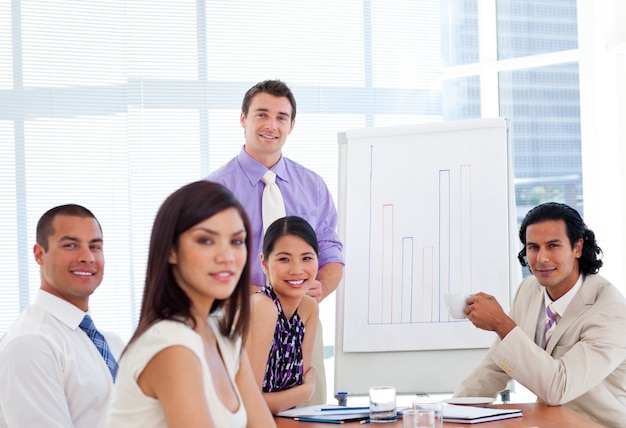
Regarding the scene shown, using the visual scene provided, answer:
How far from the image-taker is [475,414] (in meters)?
2.32

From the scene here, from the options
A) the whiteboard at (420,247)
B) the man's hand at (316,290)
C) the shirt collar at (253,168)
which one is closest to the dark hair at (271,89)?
the shirt collar at (253,168)

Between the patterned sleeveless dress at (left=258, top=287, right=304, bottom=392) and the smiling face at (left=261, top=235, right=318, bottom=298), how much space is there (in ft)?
0.16

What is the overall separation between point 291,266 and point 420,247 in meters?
1.33

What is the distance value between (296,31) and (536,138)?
5.48ft

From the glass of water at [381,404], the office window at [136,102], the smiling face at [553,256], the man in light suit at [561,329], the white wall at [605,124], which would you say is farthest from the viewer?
the office window at [136,102]

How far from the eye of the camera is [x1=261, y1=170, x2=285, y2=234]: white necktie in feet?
11.6

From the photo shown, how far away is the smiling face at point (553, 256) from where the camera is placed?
2.91 meters

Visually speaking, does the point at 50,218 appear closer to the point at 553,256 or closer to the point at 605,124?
the point at 553,256

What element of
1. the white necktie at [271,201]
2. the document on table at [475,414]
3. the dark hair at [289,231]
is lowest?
the document on table at [475,414]

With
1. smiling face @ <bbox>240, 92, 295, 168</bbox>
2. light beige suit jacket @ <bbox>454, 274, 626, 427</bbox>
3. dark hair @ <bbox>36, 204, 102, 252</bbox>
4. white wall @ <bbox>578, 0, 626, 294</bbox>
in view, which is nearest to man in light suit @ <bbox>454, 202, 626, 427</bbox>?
light beige suit jacket @ <bbox>454, 274, 626, 427</bbox>

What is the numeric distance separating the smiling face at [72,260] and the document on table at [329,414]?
0.69 meters

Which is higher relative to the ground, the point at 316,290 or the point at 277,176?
the point at 277,176

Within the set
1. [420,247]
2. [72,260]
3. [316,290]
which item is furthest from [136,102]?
[72,260]

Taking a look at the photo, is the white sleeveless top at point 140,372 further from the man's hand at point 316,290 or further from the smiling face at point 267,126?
the smiling face at point 267,126
